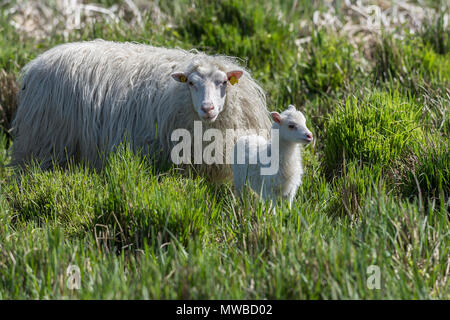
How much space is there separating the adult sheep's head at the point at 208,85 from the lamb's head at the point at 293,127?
1.55ft

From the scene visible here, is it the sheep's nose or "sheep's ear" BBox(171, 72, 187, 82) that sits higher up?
"sheep's ear" BBox(171, 72, 187, 82)

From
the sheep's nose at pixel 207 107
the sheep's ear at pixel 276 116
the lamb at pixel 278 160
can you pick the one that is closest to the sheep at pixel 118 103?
the sheep's nose at pixel 207 107

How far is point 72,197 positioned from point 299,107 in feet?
7.65

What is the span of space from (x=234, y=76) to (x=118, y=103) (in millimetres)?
974

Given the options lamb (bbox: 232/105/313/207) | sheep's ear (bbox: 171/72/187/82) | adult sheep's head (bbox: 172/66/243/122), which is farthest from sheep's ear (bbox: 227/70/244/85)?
lamb (bbox: 232/105/313/207)

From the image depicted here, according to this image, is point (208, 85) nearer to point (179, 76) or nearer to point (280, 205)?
point (179, 76)

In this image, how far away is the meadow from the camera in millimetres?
2807

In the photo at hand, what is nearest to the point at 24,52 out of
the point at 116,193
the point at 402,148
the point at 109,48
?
the point at 109,48

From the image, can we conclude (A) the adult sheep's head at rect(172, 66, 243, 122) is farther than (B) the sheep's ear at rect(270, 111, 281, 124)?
Yes

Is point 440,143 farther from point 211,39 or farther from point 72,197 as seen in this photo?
point 211,39

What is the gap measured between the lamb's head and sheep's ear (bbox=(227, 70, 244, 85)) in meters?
0.63

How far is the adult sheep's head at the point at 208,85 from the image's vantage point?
3.87 m

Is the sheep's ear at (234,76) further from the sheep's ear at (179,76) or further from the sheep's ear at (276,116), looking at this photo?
the sheep's ear at (276,116)

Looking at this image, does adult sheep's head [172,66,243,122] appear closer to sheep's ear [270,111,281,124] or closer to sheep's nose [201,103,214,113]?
sheep's nose [201,103,214,113]
